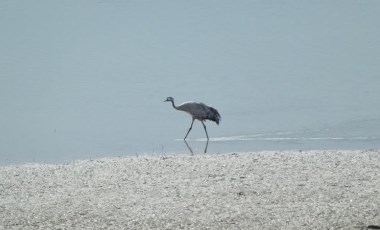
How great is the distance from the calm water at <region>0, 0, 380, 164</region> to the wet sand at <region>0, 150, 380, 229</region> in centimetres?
190

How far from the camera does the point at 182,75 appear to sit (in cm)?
2128

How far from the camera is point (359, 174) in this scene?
413 inches

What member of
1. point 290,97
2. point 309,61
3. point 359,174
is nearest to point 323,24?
point 309,61

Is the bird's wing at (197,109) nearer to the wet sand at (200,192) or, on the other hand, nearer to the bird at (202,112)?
the bird at (202,112)

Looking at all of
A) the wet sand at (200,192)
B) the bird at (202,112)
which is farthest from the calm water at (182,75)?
the wet sand at (200,192)

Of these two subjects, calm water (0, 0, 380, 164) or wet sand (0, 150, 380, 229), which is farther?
calm water (0, 0, 380, 164)

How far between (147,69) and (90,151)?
825 centimetres

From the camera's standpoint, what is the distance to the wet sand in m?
8.33

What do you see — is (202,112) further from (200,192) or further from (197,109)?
(200,192)

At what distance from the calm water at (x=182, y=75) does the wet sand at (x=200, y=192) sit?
1.90 metres

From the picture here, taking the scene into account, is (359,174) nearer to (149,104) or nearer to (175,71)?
(149,104)

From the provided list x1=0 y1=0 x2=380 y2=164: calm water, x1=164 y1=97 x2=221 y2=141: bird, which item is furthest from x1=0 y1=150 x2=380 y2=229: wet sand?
x1=164 y1=97 x2=221 y2=141: bird

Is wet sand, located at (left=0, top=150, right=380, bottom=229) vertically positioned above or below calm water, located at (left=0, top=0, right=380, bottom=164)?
below

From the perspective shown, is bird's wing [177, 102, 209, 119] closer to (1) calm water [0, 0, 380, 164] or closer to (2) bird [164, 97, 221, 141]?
(2) bird [164, 97, 221, 141]
